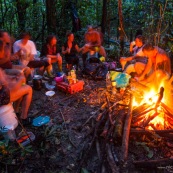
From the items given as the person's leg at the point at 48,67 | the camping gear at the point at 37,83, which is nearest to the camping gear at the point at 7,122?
the camping gear at the point at 37,83

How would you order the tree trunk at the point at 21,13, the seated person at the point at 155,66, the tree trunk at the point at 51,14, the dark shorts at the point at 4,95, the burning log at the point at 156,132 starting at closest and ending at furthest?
the burning log at the point at 156,132 → the dark shorts at the point at 4,95 → the seated person at the point at 155,66 → the tree trunk at the point at 51,14 → the tree trunk at the point at 21,13

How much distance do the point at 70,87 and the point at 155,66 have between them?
252cm

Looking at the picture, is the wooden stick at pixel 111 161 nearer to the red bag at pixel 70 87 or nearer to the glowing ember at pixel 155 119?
the glowing ember at pixel 155 119

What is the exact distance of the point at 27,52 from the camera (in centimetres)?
689

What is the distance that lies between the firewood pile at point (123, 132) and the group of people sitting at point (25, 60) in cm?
167

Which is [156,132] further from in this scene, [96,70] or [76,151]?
[96,70]

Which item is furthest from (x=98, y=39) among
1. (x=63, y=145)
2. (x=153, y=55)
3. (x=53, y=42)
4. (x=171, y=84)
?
(x=63, y=145)

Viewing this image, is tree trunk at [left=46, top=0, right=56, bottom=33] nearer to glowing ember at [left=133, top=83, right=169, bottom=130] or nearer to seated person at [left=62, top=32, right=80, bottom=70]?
seated person at [left=62, top=32, right=80, bottom=70]

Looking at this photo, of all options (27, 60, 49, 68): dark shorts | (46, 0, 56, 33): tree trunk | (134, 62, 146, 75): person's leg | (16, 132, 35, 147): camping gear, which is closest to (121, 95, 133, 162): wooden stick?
(16, 132, 35, 147): camping gear

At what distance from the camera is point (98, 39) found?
798cm

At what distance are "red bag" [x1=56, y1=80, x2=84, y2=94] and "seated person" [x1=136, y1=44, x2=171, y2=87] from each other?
5.92 ft

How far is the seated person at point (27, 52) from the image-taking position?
6.71 metres

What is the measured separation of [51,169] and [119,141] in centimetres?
134

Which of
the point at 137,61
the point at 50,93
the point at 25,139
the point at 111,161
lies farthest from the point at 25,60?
the point at 111,161
